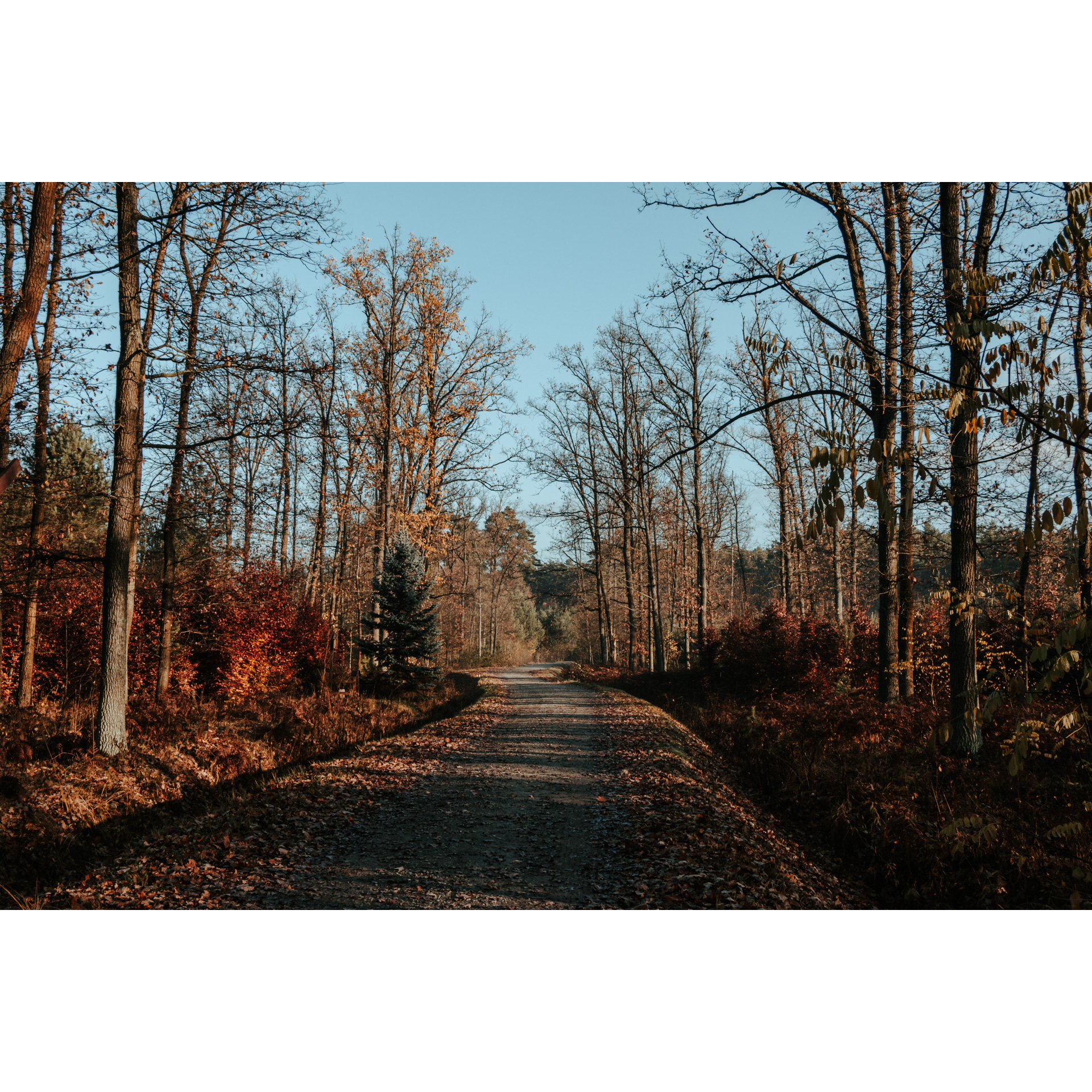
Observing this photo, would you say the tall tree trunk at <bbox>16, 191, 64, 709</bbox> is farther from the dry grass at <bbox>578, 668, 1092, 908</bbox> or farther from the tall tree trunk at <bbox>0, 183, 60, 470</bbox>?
the dry grass at <bbox>578, 668, 1092, 908</bbox>

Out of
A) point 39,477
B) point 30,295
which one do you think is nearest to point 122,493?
point 39,477

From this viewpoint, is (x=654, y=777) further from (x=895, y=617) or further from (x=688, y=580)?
(x=688, y=580)

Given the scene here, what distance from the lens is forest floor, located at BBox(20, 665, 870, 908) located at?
5.34 m

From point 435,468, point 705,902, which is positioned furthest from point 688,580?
point 705,902

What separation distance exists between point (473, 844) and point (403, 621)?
11625 millimetres

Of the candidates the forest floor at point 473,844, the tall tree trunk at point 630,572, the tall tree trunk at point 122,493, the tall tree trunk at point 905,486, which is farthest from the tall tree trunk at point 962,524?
the tall tree trunk at point 630,572

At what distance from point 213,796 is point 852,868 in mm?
7784

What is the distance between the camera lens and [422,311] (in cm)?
2167

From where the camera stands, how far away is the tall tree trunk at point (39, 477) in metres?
9.67

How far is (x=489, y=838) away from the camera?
6.68 meters

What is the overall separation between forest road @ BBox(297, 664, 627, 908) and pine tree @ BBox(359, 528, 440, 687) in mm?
6676

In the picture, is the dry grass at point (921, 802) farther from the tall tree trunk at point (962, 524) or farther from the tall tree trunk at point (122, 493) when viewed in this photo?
the tall tree trunk at point (122, 493)

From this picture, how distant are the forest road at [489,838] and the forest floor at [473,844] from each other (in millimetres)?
20

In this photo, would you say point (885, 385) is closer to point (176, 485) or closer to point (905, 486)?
point (905, 486)
